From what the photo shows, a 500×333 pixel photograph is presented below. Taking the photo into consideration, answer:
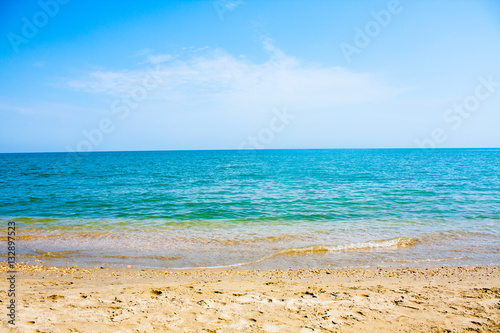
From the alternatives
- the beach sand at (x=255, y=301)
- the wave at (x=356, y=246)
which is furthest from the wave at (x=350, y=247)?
the beach sand at (x=255, y=301)

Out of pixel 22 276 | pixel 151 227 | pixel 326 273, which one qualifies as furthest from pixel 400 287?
pixel 151 227

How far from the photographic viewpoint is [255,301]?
5637 millimetres

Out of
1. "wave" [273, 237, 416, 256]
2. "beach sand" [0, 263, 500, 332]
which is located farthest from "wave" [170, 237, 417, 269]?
"beach sand" [0, 263, 500, 332]

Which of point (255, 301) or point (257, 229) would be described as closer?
point (255, 301)

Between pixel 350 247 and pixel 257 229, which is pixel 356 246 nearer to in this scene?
pixel 350 247

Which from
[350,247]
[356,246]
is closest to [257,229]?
[350,247]

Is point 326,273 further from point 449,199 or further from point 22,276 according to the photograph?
point 449,199

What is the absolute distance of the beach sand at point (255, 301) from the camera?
4.68 meters

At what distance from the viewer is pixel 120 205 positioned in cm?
1820

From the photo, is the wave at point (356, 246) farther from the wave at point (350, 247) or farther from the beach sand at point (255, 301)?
the beach sand at point (255, 301)

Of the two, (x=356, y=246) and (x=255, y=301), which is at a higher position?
(x=255, y=301)

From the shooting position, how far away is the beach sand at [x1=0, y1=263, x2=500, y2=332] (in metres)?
4.68

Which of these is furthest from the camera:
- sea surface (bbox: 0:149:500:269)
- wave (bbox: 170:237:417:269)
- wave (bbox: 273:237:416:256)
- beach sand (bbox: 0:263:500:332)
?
wave (bbox: 273:237:416:256)

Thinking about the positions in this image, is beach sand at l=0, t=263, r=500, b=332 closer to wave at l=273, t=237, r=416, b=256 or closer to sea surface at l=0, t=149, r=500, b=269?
sea surface at l=0, t=149, r=500, b=269
